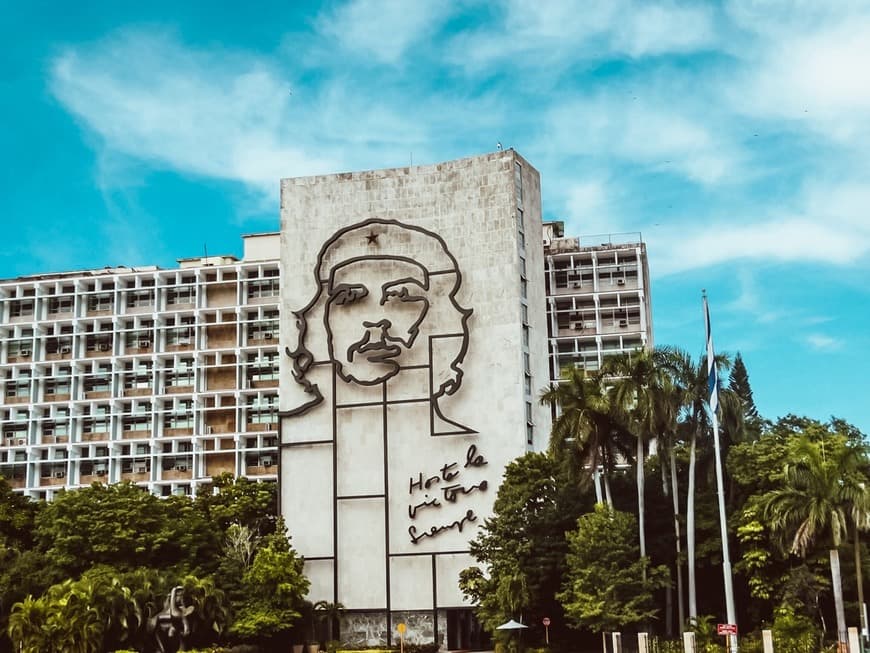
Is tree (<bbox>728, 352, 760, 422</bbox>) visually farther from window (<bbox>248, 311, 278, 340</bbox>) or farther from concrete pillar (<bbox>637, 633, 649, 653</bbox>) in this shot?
concrete pillar (<bbox>637, 633, 649, 653</bbox>)

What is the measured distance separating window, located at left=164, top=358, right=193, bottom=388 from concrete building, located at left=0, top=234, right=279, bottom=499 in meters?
0.10

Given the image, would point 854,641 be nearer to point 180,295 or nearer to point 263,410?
point 263,410

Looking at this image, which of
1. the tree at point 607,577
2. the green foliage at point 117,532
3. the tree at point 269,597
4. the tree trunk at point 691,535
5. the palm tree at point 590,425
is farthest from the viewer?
the green foliage at point 117,532

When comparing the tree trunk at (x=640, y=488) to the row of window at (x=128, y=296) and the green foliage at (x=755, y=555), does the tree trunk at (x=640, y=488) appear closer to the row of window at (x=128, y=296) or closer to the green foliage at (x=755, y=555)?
the green foliage at (x=755, y=555)

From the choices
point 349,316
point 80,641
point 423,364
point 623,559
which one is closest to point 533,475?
point 623,559

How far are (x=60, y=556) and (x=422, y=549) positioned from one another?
21719 mm

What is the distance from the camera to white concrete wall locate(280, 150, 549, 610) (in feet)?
244

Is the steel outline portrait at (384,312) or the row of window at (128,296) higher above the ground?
the row of window at (128,296)

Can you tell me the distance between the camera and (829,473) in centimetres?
5228

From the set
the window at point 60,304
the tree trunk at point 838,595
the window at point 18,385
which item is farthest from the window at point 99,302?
the tree trunk at point 838,595

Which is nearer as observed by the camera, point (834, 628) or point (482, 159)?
point (834, 628)

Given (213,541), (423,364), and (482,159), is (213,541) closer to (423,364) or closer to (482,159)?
(423,364)

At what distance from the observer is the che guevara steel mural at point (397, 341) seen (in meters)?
74.9

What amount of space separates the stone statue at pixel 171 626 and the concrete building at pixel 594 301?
4621 centimetres
